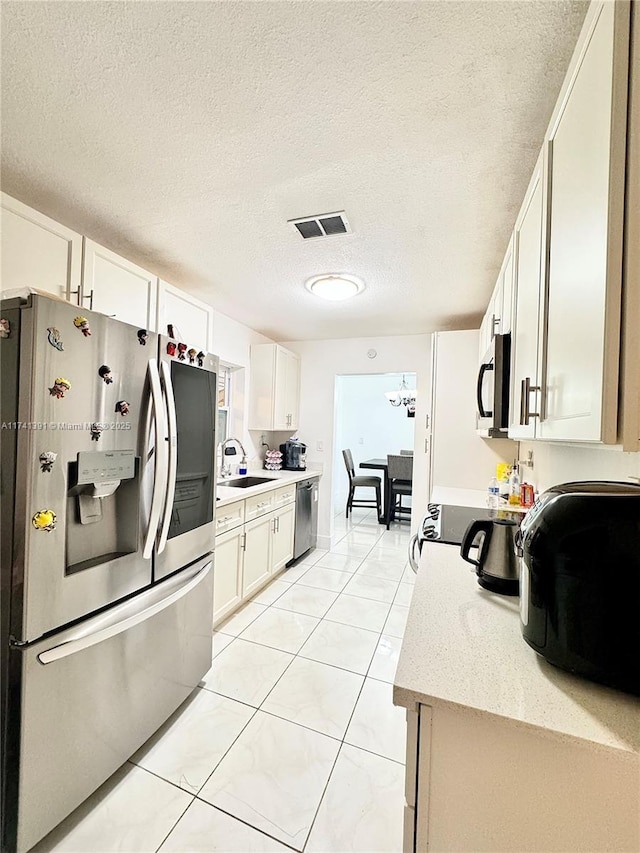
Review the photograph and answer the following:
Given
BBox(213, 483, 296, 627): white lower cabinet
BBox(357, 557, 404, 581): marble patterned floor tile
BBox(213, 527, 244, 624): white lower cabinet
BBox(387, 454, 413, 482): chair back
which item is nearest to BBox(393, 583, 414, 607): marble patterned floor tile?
BBox(357, 557, 404, 581): marble patterned floor tile

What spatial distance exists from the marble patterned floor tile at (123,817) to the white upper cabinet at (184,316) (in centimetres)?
199

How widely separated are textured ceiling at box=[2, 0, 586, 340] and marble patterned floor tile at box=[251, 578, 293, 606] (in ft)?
8.18

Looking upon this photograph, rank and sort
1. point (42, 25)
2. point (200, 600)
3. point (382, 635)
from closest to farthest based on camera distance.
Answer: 1. point (42, 25)
2. point (200, 600)
3. point (382, 635)

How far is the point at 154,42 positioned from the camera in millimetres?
951

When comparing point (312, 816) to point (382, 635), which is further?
point (382, 635)

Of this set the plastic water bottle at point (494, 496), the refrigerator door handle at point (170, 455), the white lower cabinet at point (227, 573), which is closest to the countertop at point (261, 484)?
the white lower cabinet at point (227, 573)

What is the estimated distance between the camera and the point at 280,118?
1.17 meters

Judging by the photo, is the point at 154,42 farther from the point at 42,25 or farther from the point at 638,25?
the point at 638,25

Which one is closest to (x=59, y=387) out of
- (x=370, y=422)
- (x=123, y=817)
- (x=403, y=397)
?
(x=123, y=817)

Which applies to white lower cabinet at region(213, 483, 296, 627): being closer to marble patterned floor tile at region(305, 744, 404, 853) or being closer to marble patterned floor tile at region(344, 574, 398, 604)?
marble patterned floor tile at region(344, 574, 398, 604)

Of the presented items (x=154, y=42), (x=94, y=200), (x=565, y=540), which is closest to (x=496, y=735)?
(x=565, y=540)

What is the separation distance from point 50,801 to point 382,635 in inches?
69.7

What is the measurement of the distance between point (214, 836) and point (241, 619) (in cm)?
131

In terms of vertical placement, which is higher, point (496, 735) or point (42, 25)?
point (42, 25)
